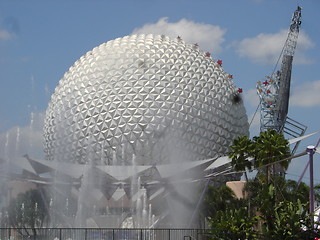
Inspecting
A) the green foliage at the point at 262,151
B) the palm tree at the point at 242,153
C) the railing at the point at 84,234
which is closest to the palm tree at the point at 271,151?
the green foliage at the point at 262,151

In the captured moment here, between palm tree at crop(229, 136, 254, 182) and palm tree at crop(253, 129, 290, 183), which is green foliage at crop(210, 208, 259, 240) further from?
palm tree at crop(229, 136, 254, 182)

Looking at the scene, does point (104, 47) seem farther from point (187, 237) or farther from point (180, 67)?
point (187, 237)

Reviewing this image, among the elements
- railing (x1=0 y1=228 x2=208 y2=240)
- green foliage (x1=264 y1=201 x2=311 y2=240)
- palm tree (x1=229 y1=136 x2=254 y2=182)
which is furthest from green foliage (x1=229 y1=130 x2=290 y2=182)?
railing (x1=0 y1=228 x2=208 y2=240)

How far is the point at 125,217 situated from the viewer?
47938 mm

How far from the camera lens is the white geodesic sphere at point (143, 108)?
177ft

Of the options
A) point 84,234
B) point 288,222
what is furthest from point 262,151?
point 84,234

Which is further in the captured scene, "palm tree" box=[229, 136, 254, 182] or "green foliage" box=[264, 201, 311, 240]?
"palm tree" box=[229, 136, 254, 182]

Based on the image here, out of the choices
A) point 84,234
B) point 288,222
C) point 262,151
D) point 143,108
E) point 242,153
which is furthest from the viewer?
point 143,108

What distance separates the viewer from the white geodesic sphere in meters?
54.1

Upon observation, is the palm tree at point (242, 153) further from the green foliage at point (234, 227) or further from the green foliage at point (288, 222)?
the green foliage at point (288, 222)

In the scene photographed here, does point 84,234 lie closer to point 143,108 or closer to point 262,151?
point 262,151

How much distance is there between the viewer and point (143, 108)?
54.6 m

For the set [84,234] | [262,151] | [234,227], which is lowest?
[84,234]

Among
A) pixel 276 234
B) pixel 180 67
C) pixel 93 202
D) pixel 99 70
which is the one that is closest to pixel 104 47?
pixel 99 70
